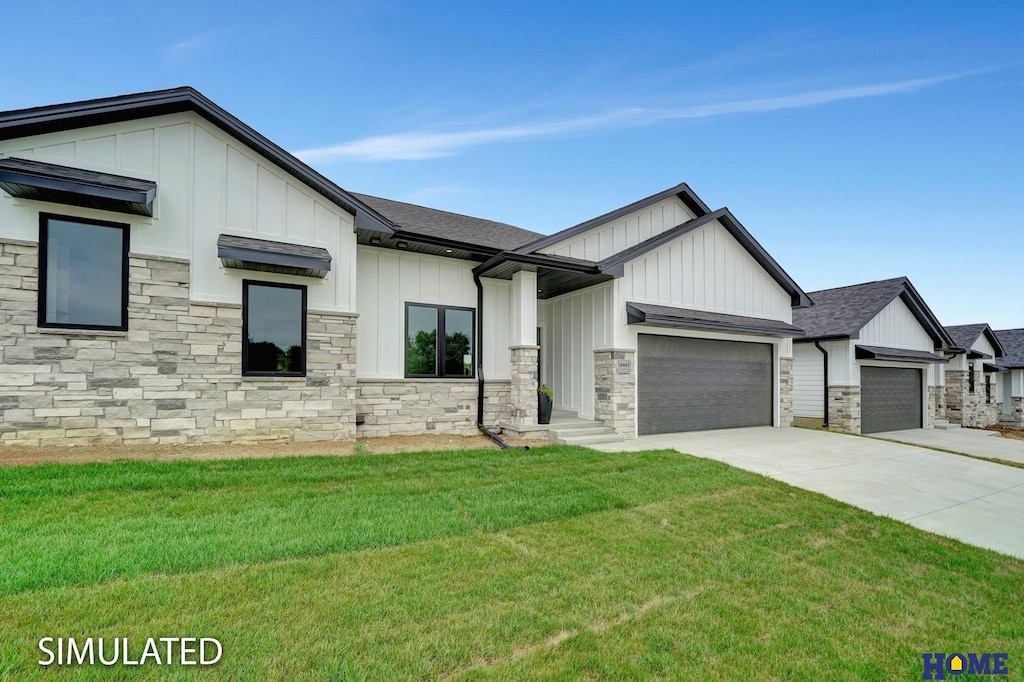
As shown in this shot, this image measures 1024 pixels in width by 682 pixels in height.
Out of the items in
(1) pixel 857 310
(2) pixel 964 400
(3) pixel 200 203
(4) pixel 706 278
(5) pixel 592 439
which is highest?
(3) pixel 200 203

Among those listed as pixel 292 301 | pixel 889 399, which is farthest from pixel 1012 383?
pixel 292 301

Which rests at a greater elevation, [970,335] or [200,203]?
[200,203]

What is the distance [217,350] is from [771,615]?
28.3 feet

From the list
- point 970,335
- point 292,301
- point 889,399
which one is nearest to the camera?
point 292,301

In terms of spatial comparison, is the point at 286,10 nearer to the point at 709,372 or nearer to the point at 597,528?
the point at 597,528

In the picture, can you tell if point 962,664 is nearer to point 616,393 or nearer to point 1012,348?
point 616,393

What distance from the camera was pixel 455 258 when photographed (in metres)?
10.8

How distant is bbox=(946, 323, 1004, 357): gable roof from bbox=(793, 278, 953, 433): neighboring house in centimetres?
396

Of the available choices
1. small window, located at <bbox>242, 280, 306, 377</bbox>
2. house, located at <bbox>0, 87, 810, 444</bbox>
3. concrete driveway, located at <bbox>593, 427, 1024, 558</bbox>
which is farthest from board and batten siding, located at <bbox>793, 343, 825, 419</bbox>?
small window, located at <bbox>242, 280, 306, 377</bbox>

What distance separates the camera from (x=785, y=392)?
46.3 ft

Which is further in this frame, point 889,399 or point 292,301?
point 889,399

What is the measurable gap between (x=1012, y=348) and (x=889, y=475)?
94.6ft

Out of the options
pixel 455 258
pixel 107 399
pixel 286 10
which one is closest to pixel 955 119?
pixel 455 258

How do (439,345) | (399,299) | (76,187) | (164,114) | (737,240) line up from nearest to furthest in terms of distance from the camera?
1. (76,187)
2. (164,114)
3. (399,299)
4. (439,345)
5. (737,240)
